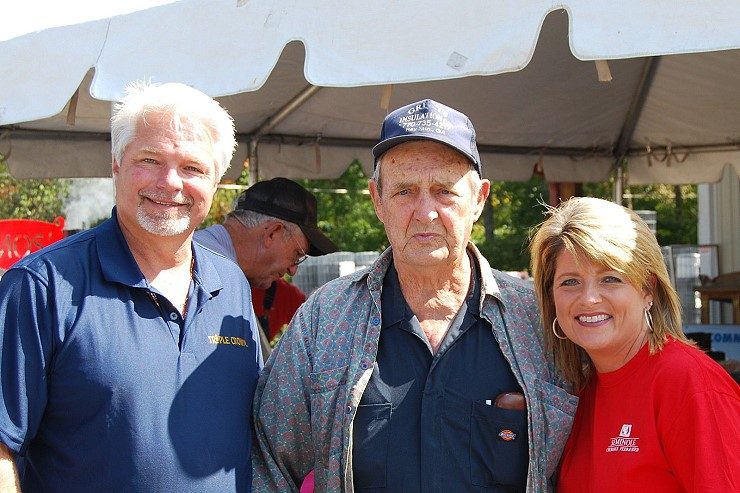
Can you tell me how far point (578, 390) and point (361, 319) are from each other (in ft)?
1.95

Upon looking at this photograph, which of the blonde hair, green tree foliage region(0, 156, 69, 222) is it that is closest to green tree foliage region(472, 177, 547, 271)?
green tree foliage region(0, 156, 69, 222)

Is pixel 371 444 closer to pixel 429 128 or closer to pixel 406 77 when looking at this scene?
pixel 429 128

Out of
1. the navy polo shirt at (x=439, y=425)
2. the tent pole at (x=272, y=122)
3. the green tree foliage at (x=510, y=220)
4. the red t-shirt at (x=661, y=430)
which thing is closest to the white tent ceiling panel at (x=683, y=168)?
the tent pole at (x=272, y=122)

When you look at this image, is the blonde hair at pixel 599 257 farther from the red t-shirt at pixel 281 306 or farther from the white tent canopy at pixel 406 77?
the red t-shirt at pixel 281 306

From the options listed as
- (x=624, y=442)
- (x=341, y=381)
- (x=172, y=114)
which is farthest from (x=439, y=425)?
(x=172, y=114)

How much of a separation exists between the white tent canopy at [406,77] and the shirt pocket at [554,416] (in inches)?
33.8

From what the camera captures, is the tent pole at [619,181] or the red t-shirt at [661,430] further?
the tent pole at [619,181]

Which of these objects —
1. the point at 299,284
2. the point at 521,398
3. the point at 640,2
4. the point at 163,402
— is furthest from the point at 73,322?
the point at 299,284

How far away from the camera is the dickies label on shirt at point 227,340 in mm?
2281

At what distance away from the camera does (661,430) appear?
2023 millimetres

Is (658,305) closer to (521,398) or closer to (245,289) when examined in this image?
(521,398)

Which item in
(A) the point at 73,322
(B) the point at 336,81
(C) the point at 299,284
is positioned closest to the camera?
(A) the point at 73,322

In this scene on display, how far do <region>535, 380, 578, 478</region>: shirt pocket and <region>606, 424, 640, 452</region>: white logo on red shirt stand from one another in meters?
0.15

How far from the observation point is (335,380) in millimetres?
2256
